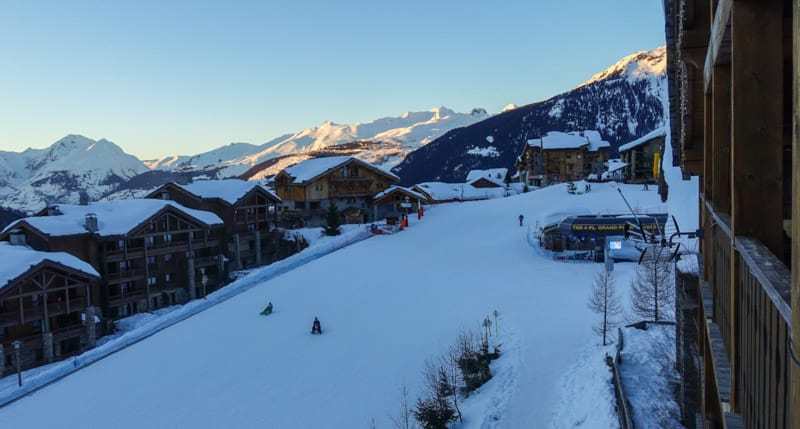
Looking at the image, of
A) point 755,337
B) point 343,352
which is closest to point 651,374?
point 343,352

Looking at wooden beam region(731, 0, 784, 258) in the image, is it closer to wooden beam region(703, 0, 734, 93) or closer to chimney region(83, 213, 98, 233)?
wooden beam region(703, 0, 734, 93)

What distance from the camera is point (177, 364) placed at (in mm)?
24844

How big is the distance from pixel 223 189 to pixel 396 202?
17360 millimetres

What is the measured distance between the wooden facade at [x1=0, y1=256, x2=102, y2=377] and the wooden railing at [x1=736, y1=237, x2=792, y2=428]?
34.1 m

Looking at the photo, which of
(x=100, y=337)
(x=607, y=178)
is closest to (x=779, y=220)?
(x=100, y=337)

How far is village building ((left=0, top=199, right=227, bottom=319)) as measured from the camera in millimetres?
36812

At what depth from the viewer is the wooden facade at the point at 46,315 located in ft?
98.8

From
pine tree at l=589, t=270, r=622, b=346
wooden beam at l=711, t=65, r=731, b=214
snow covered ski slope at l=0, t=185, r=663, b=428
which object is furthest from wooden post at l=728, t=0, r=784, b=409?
pine tree at l=589, t=270, r=622, b=346

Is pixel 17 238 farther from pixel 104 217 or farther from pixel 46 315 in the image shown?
pixel 46 315

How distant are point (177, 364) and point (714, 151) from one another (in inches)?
950

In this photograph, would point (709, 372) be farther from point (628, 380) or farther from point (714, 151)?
point (628, 380)

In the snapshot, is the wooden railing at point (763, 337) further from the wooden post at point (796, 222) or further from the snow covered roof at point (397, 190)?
the snow covered roof at point (397, 190)

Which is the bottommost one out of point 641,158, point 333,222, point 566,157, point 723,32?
point 333,222

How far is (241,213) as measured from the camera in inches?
2028
